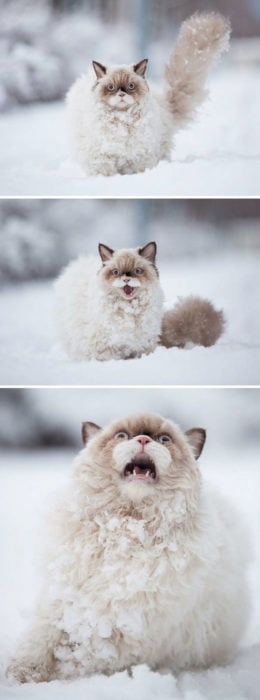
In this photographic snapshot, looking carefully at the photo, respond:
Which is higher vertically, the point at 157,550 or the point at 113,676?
the point at 157,550

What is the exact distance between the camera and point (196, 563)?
163cm

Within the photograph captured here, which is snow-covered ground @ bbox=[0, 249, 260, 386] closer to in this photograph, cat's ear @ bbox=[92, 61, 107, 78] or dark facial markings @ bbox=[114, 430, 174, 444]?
dark facial markings @ bbox=[114, 430, 174, 444]

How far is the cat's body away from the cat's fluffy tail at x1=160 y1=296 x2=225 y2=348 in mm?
29

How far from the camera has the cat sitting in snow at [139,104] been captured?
1.89 meters

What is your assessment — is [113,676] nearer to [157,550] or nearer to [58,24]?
[157,550]

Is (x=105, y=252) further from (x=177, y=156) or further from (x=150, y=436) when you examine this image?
(x=150, y=436)

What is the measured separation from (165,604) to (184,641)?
0.32ft

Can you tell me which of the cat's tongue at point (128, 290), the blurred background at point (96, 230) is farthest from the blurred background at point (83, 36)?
the cat's tongue at point (128, 290)

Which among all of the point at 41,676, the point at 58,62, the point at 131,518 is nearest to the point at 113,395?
the point at 131,518

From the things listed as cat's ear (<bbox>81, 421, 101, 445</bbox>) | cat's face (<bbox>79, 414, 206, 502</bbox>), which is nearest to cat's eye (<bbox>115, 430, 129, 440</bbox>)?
cat's face (<bbox>79, 414, 206, 502</bbox>)

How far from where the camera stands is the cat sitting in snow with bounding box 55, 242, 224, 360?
1895mm

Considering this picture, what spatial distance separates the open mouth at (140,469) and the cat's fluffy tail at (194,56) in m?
0.84

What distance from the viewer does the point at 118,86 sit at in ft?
6.19

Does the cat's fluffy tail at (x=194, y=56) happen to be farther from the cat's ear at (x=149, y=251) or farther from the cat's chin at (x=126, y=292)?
the cat's chin at (x=126, y=292)
